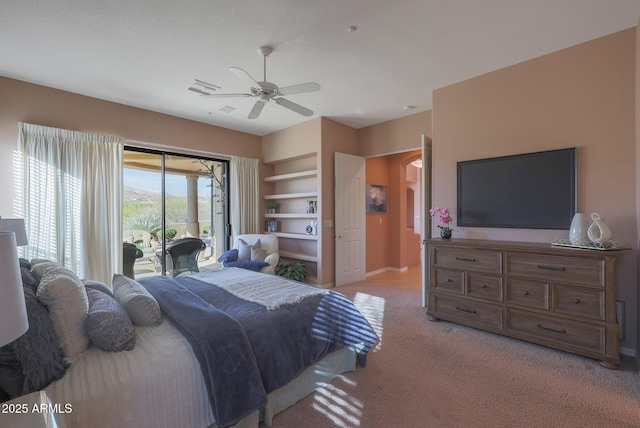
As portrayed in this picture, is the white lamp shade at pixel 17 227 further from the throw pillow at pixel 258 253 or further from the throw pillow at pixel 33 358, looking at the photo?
the throw pillow at pixel 258 253

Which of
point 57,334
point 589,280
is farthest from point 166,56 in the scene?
Result: point 589,280

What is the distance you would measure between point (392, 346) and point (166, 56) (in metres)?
3.77

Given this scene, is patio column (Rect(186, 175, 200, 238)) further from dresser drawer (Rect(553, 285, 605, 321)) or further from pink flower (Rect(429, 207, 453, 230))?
dresser drawer (Rect(553, 285, 605, 321))

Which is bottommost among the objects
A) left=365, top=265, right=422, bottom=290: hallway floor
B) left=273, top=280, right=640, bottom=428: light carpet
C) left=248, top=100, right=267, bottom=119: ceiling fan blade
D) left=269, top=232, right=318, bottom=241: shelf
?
→ left=273, top=280, right=640, bottom=428: light carpet

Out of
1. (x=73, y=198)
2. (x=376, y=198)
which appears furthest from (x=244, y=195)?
(x=376, y=198)

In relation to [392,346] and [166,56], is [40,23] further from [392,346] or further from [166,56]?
[392,346]

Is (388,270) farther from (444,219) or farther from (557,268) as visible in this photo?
(557,268)

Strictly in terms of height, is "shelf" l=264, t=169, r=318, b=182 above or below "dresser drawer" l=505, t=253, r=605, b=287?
above

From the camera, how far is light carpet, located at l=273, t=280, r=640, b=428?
5.95 feet

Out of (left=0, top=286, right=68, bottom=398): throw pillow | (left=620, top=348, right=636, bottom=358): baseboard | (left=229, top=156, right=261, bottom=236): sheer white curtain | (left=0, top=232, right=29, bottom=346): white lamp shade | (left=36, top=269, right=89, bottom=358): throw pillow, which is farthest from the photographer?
(left=229, top=156, right=261, bottom=236): sheer white curtain

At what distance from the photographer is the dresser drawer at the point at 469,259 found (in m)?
2.89

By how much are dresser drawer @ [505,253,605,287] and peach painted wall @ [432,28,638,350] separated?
45 cm

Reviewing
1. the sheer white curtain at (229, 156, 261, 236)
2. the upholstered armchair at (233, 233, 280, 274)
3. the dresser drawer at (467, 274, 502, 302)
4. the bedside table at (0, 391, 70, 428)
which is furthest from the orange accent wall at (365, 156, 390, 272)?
the bedside table at (0, 391, 70, 428)

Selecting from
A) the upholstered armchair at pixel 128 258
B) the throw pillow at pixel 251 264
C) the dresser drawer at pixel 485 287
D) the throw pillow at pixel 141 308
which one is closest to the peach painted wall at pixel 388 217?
the throw pillow at pixel 251 264
